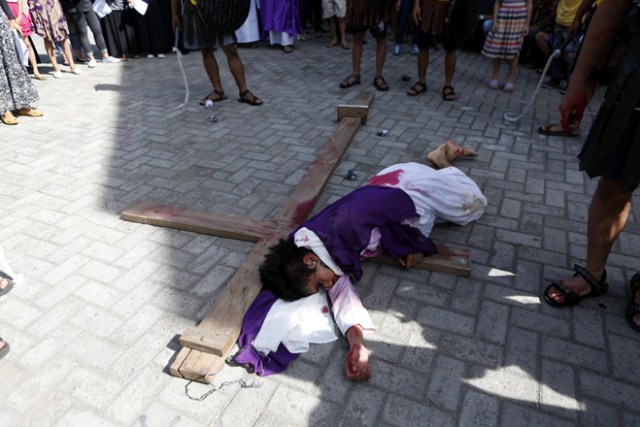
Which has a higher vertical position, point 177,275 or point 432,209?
point 432,209

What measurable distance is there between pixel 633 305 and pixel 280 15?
739cm

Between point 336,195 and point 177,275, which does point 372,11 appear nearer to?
Result: point 336,195

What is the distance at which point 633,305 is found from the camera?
7.26 feet

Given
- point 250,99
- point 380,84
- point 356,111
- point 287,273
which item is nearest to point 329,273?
point 287,273

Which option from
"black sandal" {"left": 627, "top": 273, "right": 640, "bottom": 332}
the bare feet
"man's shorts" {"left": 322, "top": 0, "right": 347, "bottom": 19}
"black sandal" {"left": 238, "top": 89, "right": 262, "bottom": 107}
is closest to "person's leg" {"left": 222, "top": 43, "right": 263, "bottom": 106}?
"black sandal" {"left": 238, "top": 89, "right": 262, "bottom": 107}

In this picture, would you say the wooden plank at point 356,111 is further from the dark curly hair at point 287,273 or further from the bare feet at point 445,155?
the dark curly hair at point 287,273

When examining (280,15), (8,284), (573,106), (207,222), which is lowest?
(8,284)

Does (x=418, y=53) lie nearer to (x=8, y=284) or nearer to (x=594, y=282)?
(x=594, y=282)

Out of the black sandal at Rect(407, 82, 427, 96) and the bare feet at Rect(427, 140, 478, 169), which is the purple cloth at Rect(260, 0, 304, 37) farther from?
the bare feet at Rect(427, 140, 478, 169)

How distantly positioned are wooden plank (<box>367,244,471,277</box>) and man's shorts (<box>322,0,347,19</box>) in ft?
21.1

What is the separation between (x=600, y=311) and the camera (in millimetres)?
2264

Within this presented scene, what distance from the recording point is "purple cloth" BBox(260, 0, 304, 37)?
309 inches

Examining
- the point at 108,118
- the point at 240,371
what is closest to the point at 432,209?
the point at 240,371

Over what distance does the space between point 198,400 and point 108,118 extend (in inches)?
167
